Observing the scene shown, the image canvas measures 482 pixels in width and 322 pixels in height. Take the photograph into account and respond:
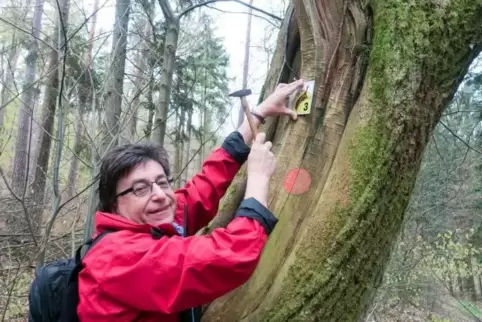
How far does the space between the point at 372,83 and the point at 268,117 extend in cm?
61

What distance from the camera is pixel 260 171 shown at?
1710 mm

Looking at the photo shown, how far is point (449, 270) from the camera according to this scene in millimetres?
13156

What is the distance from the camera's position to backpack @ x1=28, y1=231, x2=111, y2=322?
1.65 meters

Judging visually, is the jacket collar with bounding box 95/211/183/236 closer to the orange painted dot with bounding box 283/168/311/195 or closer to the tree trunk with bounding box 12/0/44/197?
the orange painted dot with bounding box 283/168/311/195

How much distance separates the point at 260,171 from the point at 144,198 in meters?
0.52

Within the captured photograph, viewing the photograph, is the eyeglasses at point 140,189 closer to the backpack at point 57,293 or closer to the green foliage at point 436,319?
the backpack at point 57,293

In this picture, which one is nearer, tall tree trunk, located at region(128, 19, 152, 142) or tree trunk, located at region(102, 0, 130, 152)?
tall tree trunk, located at region(128, 19, 152, 142)

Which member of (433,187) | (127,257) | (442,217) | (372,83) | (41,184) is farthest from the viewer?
(442,217)

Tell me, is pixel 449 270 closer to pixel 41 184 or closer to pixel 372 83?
pixel 41 184

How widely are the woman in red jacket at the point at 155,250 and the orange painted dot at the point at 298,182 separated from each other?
268 mm

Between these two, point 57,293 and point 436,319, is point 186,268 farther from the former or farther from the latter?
point 436,319

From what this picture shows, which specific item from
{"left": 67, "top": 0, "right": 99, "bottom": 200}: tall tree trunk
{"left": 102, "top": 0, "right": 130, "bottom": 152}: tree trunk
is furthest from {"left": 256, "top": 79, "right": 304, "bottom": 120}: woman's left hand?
{"left": 102, "top": 0, "right": 130, "bottom": 152}: tree trunk

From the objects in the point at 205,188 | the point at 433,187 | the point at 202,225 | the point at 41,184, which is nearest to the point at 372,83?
the point at 205,188

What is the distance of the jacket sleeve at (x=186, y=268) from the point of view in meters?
1.40
